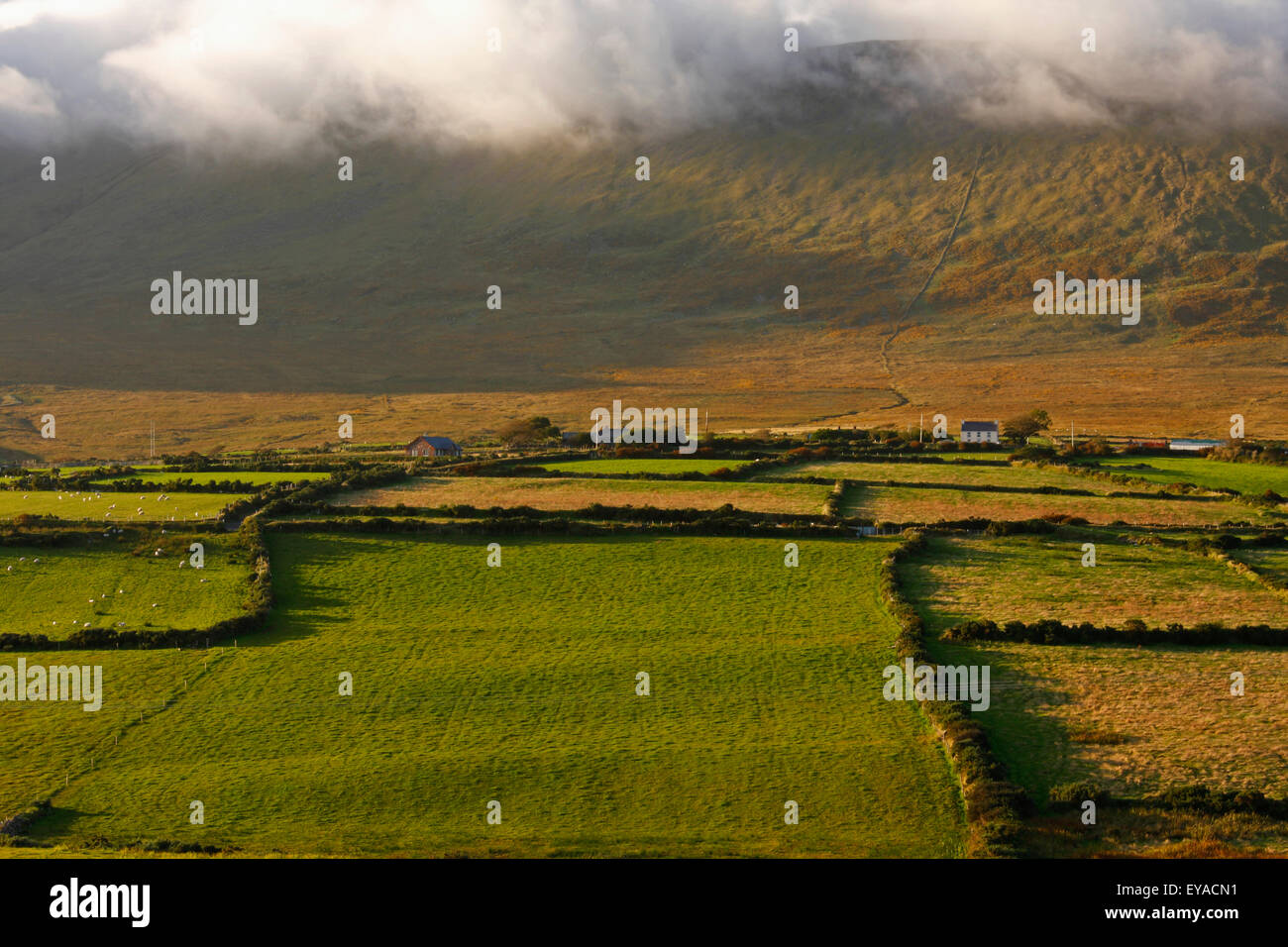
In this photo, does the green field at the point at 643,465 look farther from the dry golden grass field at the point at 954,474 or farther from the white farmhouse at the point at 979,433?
the white farmhouse at the point at 979,433

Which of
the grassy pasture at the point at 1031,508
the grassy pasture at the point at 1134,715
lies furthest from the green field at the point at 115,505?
the grassy pasture at the point at 1134,715

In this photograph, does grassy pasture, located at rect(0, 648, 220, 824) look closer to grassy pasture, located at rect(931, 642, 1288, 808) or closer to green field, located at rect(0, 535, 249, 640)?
green field, located at rect(0, 535, 249, 640)

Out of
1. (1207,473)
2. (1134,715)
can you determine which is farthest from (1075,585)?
(1207,473)

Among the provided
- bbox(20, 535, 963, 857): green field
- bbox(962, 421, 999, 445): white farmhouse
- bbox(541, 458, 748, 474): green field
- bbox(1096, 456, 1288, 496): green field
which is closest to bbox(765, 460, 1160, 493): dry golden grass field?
bbox(1096, 456, 1288, 496): green field

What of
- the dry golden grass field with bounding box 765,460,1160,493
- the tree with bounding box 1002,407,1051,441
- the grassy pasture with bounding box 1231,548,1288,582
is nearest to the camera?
the grassy pasture with bounding box 1231,548,1288,582

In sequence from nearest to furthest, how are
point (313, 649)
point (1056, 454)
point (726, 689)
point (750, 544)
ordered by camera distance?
point (726, 689) → point (313, 649) → point (750, 544) → point (1056, 454)

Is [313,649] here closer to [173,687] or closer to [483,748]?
[173,687]

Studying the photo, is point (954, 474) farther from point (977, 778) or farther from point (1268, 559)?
point (977, 778)
